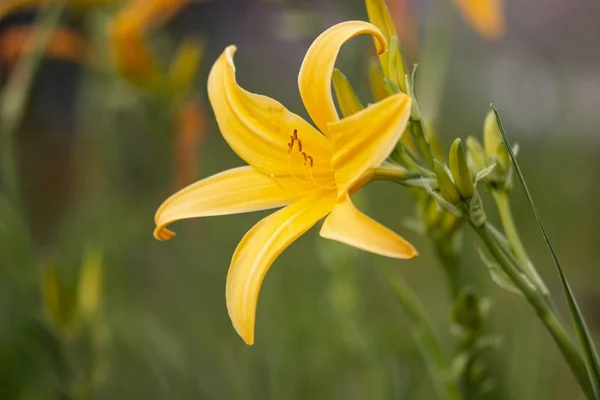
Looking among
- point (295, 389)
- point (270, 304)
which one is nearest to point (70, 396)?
point (295, 389)

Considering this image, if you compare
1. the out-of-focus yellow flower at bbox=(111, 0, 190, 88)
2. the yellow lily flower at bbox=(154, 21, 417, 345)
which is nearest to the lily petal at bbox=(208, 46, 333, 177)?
the yellow lily flower at bbox=(154, 21, 417, 345)

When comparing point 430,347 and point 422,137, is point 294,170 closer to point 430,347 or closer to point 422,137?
point 422,137

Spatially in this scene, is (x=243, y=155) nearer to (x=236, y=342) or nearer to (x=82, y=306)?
(x=82, y=306)

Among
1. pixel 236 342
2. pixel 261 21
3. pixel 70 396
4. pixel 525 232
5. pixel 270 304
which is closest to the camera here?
pixel 70 396

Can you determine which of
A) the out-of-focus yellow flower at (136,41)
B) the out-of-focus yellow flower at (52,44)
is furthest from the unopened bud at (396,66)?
the out-of-focus yellow flower at (52,44)

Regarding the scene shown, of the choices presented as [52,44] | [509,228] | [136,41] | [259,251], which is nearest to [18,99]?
[136,41]

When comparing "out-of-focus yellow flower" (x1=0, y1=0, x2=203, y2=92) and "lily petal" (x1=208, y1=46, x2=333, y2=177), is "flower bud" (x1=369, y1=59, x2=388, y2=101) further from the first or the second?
"out-of-focus yellow flower" (x1=0, y1=0, x2=203, y2=92)
